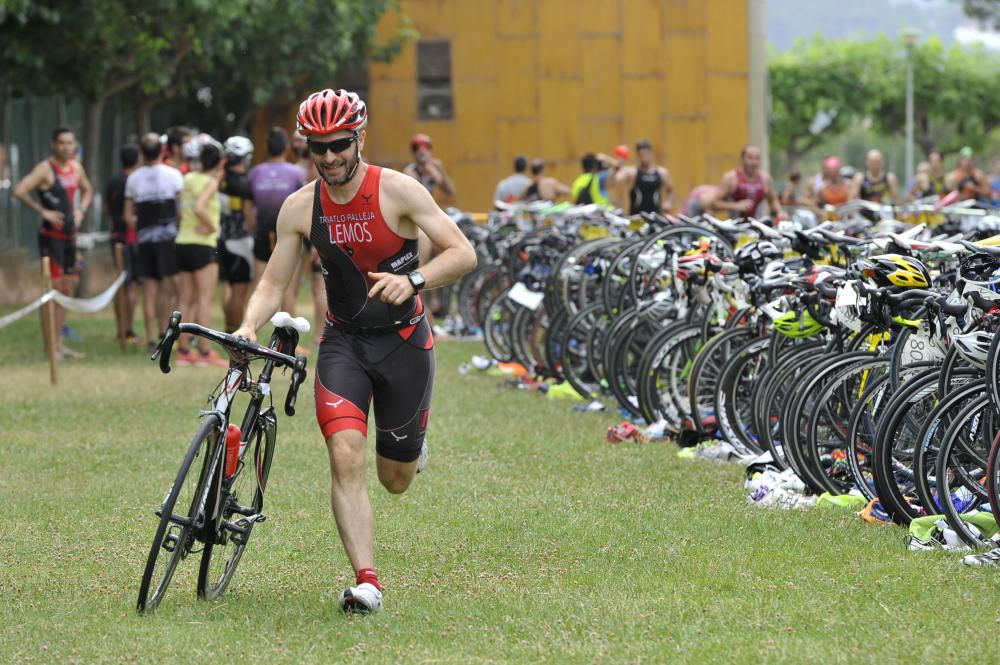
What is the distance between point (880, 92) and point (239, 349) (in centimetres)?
6178

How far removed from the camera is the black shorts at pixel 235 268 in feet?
52.5

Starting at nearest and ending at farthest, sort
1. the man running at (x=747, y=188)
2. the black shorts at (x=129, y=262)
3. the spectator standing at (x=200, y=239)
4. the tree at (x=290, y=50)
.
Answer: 1. the spectator standing at (x=200, y=239)
2. the man running at (x=747, y=188)
3. the black shorts at (x=129, y=262)
4. the tree at (x=290, y=50)

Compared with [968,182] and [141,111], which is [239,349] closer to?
[968,182]

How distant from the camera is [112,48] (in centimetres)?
2131

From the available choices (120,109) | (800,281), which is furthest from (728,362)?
(120,109)

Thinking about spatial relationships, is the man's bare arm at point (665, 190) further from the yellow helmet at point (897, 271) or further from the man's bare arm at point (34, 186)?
the yellow helmet at point (897, 271)

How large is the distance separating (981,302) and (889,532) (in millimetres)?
1040

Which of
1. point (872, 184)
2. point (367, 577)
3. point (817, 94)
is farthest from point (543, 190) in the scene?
point (817, 94)

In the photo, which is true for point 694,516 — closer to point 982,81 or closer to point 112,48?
point 112,48

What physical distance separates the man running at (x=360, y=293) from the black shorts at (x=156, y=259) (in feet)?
31.2

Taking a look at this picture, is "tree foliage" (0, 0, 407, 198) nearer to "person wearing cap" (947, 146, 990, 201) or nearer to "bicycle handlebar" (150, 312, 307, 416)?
"person wearing cap" (947, 146, 990, 201)

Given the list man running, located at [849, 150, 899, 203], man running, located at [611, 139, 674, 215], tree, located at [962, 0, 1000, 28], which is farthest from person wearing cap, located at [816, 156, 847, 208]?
tree, located at [962, 0, 1000, 28]

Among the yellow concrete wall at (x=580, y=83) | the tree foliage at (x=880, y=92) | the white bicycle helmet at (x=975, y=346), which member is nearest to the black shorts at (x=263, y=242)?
the white bicycle helmet at (x=975, y=346)

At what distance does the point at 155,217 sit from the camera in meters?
16.1
